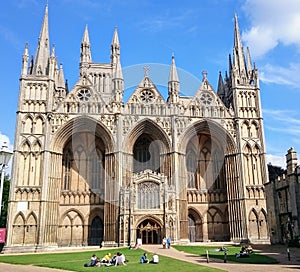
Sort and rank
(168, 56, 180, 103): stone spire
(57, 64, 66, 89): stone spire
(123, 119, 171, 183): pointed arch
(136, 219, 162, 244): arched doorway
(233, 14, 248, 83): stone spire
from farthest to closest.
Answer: (57, 64, 66, 89): stone spire
(233, 14, 248, 83): stone spire
(168, 56, 180, 103): stone spire
(123, 119, 171, 183): pointed arch
(136, 219, 162, 244): arched doorway

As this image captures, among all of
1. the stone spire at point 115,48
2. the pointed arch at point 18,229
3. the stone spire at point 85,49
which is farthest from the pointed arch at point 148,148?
the stone spire at point 85,49

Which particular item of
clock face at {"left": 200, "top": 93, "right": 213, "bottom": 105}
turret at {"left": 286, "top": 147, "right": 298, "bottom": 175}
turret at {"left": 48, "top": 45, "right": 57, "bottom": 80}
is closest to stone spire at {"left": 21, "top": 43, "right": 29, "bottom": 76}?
turret at {"left": 48, "top": 45, "right": 57, "bottom": 80}

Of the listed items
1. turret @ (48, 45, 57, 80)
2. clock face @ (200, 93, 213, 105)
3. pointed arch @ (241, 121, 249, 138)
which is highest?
turret @ (48, 45, 57, 80)

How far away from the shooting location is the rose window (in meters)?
46.2

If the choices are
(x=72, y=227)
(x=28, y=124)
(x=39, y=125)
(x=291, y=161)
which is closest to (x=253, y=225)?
(x=291, y=161)

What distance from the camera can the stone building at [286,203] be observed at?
108 feet

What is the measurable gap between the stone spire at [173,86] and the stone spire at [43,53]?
55.8 feet

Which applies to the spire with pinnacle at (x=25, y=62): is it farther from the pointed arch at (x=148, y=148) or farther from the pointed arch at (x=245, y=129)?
the pointed arch at (x=245, y=129)

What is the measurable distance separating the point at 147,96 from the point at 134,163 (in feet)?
30.7

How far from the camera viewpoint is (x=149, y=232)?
40.1 m

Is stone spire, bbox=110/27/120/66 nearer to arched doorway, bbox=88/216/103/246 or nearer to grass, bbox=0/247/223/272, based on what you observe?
arched doorway, bbox=88/216/103/246

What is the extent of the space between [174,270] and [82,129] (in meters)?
30.7

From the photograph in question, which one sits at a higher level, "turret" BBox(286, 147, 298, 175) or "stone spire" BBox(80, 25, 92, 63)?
"stone spire" BBox(80, 25, 92, 63)

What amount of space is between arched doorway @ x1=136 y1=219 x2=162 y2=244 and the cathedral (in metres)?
0.13
